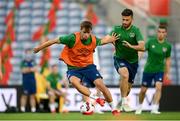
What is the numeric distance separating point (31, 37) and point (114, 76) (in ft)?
12.1

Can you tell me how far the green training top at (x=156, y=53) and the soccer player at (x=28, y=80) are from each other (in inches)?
170

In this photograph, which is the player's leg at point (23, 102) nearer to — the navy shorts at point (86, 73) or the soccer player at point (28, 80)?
the soccer player at point (28, 80)

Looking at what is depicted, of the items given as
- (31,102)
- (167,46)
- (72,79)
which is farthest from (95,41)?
(31,102)

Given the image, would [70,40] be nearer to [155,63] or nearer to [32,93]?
[155,63]

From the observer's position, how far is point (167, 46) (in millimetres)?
19672

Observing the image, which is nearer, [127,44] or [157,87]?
[127,44]

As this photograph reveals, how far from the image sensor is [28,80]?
22.7 metres

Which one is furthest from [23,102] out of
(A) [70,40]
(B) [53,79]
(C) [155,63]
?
(A) [70,40]

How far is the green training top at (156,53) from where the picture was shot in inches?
771

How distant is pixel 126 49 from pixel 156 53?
3.66m

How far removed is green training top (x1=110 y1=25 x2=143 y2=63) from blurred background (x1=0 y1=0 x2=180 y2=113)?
7.39 metres

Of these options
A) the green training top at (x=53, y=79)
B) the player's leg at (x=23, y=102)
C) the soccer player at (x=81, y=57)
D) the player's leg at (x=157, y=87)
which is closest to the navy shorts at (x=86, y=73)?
the soccer player at (x=81, y=57)

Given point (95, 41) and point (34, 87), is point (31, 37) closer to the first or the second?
point (34, 87)

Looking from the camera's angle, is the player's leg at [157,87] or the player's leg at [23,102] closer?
the player's leg at [157,87]
